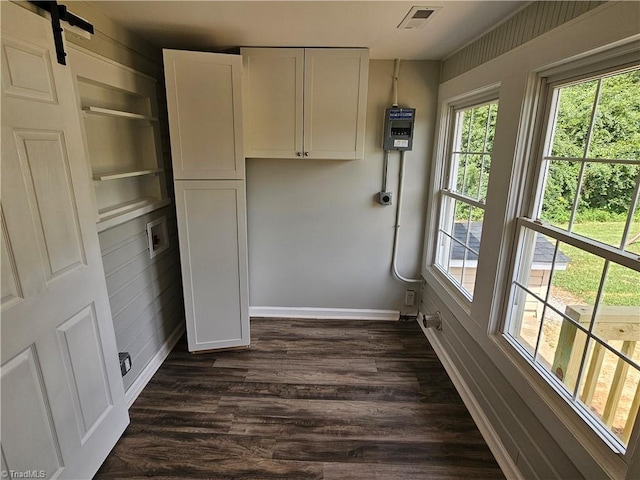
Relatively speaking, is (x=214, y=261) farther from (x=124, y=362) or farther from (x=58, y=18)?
(x=58, y=18)

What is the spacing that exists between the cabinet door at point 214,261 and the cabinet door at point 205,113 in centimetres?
12

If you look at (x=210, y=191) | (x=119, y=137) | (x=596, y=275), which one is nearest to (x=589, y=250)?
(x=596, y=275)

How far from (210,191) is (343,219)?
1.17 meters

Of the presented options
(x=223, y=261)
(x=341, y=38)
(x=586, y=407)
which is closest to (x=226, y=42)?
(x=341, y=38)

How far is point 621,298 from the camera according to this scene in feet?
3.87

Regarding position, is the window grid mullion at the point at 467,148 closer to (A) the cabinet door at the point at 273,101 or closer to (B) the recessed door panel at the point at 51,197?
(A) the cabinet door at the point at 273,101

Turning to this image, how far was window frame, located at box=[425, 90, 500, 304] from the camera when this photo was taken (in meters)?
2.23

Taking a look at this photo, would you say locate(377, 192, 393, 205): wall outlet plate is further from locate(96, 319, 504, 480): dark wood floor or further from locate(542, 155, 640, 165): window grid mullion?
locate(542, 155, 640, 165): window grid mullion

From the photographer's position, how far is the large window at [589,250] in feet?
3.81

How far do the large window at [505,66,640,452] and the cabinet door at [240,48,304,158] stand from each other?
157 centimetres

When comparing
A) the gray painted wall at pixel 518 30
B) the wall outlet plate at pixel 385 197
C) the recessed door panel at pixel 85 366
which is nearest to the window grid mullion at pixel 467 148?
the gray painted wall at pixel 518 30

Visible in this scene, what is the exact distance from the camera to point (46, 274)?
1.31m

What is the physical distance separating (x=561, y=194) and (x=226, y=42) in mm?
2182

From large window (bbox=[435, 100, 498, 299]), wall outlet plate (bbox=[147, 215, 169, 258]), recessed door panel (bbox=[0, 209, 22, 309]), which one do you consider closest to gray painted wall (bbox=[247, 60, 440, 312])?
large window (bbox=[435, 100, 498, 299])
